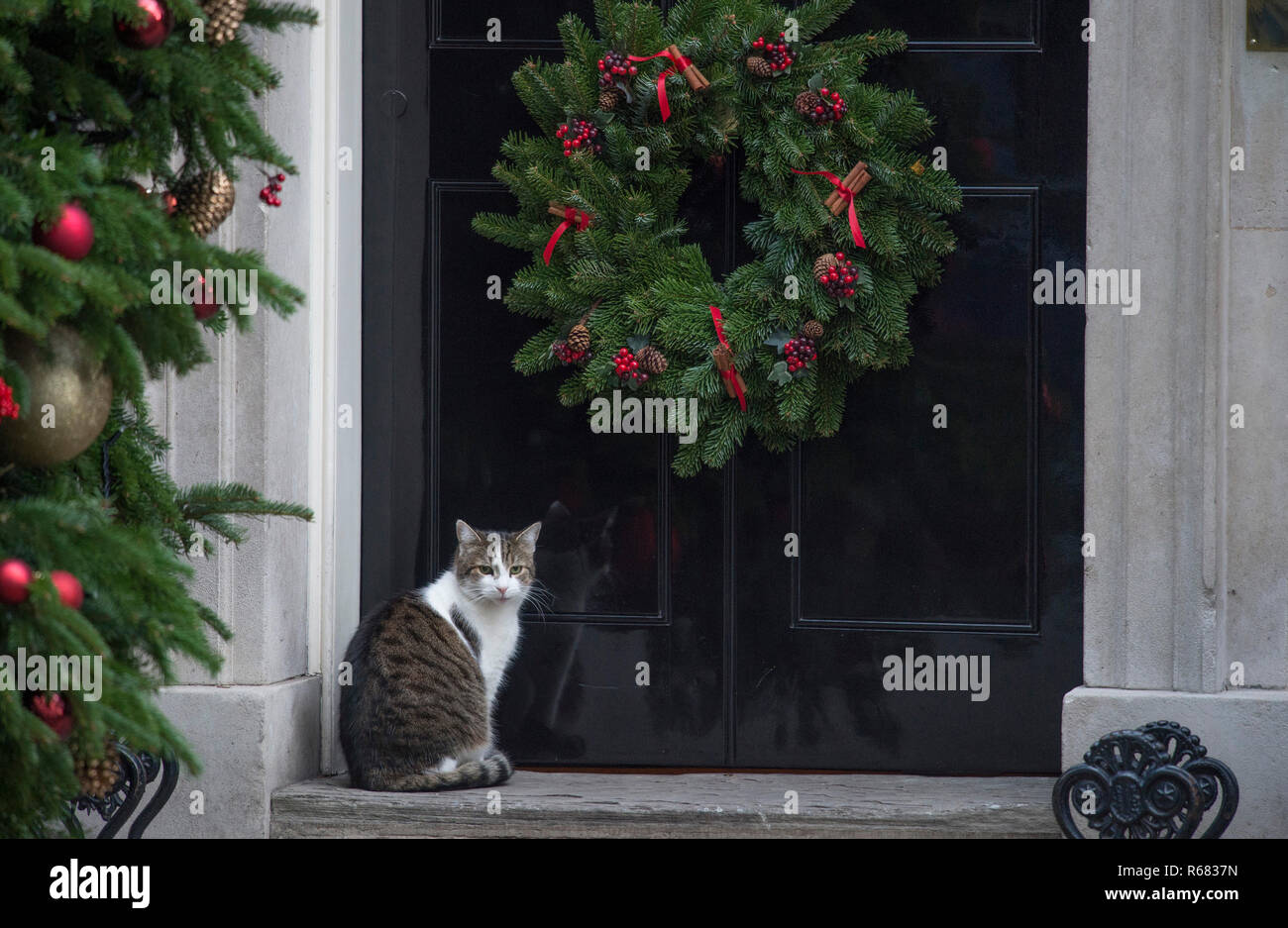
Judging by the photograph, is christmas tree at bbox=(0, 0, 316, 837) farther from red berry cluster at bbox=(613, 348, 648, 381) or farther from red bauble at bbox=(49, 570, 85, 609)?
red berry cluster at bbox=(613, 348, 648, 381)

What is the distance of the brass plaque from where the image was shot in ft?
12.5

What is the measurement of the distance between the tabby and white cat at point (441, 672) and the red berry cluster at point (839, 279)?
1182 mm

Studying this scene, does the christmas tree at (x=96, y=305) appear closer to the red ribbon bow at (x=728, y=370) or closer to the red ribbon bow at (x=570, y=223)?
the red ribbon bow at (x=570, y=223)

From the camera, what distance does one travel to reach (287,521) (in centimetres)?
409

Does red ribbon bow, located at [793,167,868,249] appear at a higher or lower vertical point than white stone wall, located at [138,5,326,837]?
higher

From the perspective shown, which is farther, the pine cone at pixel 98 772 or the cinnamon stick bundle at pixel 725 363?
the cinnamon stick bundle at pixel 725 363

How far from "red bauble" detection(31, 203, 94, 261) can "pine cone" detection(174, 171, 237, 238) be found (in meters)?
0.39

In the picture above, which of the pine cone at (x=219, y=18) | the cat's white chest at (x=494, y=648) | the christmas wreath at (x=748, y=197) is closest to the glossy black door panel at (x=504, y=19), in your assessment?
the christmas wreath at (x=748, y=197)

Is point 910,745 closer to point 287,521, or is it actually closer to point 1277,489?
point 1277,489

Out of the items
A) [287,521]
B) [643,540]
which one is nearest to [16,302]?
[287,521]

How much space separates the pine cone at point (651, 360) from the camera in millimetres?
3969

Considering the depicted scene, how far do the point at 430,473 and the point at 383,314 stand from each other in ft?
1.83

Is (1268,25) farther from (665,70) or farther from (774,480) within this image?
(774,480)
